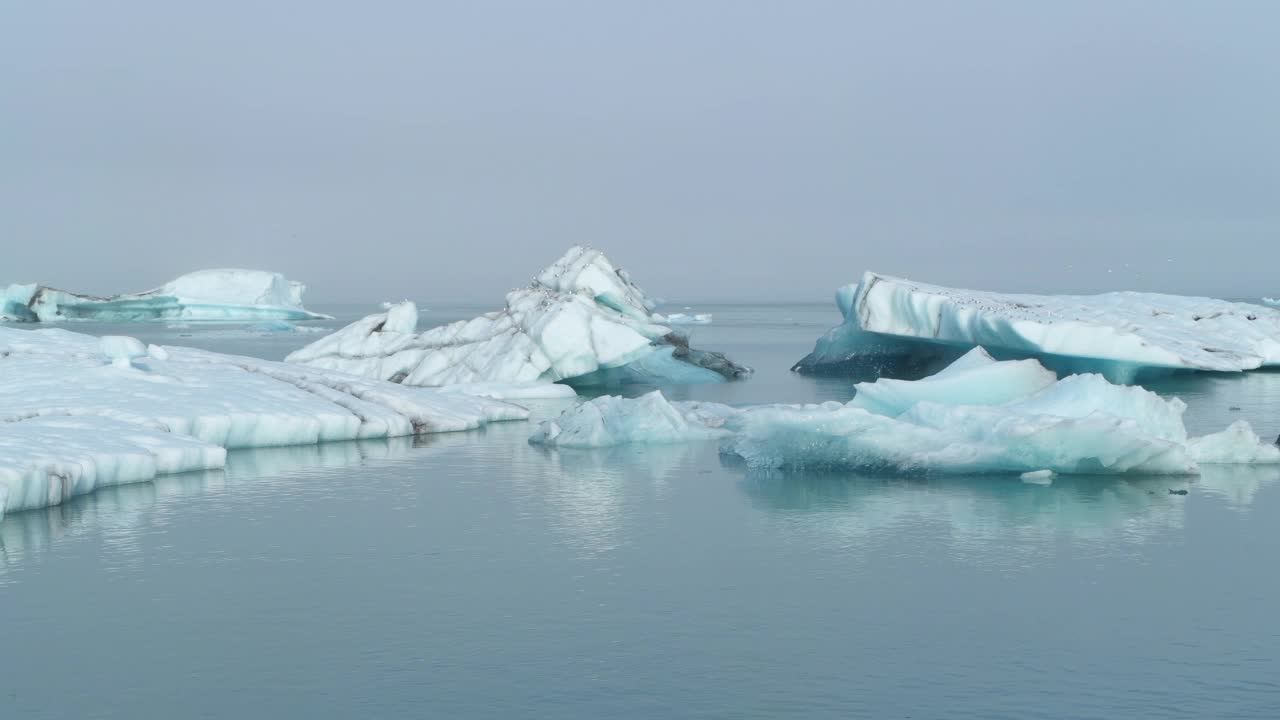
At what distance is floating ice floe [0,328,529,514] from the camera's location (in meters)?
11.6

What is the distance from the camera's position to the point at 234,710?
6.11 meters

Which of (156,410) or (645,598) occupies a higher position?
(156,410)

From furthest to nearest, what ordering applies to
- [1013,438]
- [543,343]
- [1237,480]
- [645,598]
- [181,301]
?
[181,301]
[543,343]
[1237,480]
[1013,438]
[645,598]

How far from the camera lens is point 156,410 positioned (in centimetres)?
1428

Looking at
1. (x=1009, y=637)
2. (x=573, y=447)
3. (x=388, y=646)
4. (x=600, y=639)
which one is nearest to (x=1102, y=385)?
(x=573, y=447)

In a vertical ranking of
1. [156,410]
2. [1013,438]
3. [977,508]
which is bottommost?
[977,508]

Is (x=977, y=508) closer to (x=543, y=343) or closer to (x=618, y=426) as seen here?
(x=618, y=426)

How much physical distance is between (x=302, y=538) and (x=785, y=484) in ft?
16.5

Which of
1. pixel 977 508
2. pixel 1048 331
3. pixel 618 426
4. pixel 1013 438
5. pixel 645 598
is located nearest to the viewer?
pixel 645 598

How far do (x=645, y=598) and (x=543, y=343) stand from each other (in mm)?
15427

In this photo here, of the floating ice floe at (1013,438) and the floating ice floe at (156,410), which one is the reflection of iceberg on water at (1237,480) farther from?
the floating ice floe at (156,410)

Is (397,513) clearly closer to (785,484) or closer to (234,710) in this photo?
(785,484)

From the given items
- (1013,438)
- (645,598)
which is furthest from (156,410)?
(1013,438)

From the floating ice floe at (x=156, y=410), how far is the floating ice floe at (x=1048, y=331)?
925 centimetres
